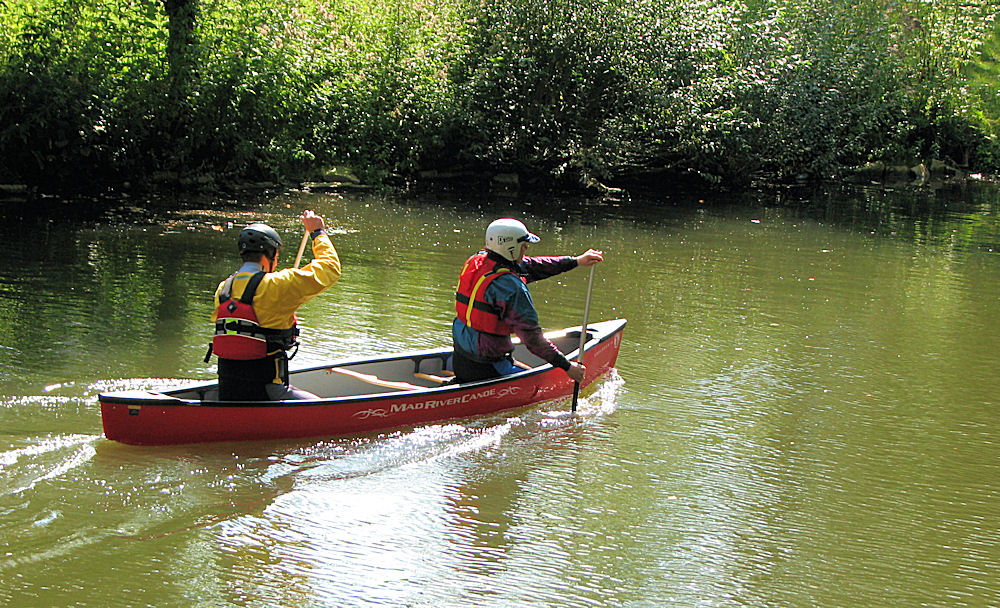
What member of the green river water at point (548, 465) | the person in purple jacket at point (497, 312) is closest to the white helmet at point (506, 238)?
the person in purple jacket at point (497, 312)

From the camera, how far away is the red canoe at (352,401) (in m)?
5.59

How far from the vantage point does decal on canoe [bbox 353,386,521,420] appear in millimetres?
6203

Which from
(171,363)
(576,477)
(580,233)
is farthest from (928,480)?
(580,233)

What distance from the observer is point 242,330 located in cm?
558

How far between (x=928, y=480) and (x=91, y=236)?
1017cm

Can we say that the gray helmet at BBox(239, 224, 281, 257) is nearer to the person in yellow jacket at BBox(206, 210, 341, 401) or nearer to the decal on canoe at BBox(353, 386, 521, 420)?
the person in yellow jacket at BBox(206, 210, 341, 401)

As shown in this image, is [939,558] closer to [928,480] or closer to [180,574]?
[928,480]

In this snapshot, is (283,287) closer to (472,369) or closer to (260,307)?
(260,307)

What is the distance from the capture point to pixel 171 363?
7.47 metres

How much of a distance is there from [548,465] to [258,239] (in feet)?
6.88

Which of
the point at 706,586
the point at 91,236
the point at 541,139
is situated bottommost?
the point at 706,586

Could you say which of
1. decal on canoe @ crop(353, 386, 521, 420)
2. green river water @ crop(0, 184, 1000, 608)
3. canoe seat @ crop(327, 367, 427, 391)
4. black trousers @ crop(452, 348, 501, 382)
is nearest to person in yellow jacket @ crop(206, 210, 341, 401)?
green river water @ crop(0, 184, 1000, 608)

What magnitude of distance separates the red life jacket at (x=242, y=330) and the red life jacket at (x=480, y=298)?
4.42 feet

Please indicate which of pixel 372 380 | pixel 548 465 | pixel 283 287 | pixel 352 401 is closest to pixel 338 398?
pixel 352 401
